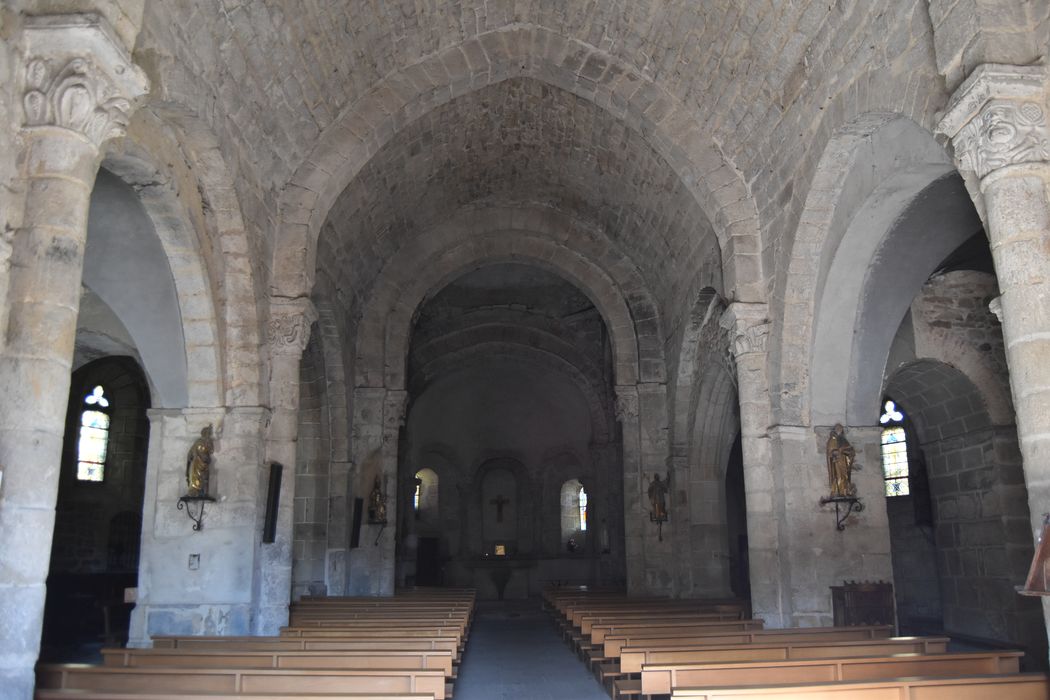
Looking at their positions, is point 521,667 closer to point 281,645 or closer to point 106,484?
point 281,645

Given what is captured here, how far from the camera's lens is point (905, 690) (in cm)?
512

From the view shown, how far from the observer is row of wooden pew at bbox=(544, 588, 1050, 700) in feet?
16.8

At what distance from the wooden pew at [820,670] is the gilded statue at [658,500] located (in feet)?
30.2

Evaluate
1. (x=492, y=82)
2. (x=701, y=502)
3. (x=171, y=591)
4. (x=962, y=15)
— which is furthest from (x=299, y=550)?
(x=962, y=15)

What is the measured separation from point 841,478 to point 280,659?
20.2ft

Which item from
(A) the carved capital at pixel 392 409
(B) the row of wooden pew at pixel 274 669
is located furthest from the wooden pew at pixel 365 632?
(A) the carved capital at pixel 392 409

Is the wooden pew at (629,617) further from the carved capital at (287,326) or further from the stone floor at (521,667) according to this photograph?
the carved capital at (287,326)

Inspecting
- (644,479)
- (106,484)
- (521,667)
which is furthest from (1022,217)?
(106,484)

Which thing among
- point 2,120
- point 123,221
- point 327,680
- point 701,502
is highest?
point 123,221

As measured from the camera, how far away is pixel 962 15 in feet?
19.9

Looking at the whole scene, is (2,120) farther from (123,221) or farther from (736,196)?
(736,196)

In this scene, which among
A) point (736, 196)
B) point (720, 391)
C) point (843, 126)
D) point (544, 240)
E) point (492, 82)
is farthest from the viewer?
point (544, 240)

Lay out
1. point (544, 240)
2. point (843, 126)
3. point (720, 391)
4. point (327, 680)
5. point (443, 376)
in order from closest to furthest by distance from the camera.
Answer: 1. point (327, 680)
2. point (843, 126)
3. point (720, 391)
4. point (544, 240)
5. point (443, 376)

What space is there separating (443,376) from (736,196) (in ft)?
50.8
